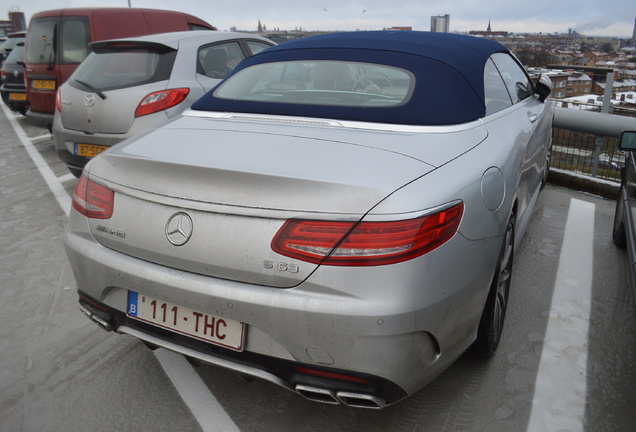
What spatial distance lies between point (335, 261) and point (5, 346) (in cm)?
211

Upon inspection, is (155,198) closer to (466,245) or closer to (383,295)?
(383,295)

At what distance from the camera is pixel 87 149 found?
5.28 meters

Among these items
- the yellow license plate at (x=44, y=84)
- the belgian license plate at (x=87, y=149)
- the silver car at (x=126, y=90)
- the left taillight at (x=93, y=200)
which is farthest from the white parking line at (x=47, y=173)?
the left taillight at (x=93, y=200)

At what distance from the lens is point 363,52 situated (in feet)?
9.38

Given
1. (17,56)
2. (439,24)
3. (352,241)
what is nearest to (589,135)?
(439,24)

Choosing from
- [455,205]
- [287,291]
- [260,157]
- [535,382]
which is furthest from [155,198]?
[535,382]

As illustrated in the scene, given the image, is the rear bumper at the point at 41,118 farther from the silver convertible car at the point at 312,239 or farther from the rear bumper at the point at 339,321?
the rear bumper at the point at 339,321

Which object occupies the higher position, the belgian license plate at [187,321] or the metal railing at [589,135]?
the metal railing at [589,135]

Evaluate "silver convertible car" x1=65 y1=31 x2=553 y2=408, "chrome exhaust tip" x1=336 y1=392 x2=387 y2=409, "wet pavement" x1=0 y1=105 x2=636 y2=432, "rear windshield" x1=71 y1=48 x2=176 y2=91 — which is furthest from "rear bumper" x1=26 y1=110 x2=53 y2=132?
"chrome exhaust tip" x1=336 y1=392 x2=387 y2=409

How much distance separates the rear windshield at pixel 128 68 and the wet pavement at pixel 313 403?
2.20m

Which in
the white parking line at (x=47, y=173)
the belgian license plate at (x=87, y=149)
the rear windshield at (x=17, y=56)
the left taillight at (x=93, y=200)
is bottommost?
the white parking line at (x=47, y=173)

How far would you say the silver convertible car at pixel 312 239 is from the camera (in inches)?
70.0

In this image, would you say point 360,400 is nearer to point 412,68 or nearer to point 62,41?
point 412,68

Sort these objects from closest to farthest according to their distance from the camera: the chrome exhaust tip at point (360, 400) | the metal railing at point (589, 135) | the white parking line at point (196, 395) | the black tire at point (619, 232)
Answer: the chrome exhaust tip at point (360, 400)
the white parking line at point (196, 395)
the black tire at point (619, 232)
the metal railing at point (589, 135)
